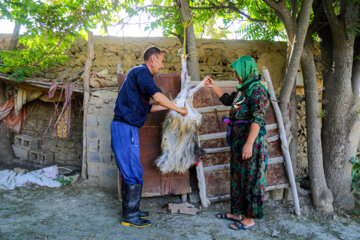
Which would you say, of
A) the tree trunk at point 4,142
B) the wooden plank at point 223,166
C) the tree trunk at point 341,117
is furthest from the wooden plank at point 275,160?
the tree trunk at point 4,142

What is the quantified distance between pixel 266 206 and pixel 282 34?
3.12 meters

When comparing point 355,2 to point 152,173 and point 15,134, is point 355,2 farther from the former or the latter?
point 15,134

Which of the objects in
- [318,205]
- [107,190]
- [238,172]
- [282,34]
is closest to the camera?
[238,172]

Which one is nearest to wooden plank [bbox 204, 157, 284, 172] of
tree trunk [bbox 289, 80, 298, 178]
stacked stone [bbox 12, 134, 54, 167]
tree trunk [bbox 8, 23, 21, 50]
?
tree trunk [bbox 289, 80, 298, 178]

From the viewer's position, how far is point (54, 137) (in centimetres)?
502

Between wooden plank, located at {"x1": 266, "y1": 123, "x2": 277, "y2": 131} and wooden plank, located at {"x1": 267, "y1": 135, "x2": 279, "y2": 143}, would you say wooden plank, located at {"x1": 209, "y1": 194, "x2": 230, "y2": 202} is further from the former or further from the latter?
wooden plank, located at {"x1": 266, "y1": 123, "x2": 277, "y2": 131}

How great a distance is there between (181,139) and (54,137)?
10.2ft

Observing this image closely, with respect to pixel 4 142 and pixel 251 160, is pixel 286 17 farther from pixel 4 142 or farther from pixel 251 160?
pixel 4 142

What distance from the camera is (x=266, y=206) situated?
11.2 feet

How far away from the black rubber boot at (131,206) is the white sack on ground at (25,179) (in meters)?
1.82

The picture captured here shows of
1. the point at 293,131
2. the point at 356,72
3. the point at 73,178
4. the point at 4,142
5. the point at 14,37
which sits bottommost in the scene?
the point at 73,178

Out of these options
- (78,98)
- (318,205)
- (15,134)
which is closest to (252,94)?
(318,205)

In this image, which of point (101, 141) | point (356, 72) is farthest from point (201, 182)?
point (356, 72)

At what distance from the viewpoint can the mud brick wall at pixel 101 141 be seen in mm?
Result: 3950
